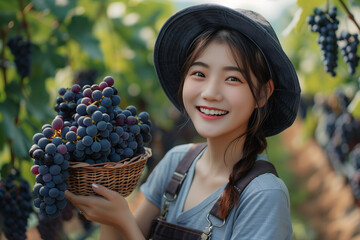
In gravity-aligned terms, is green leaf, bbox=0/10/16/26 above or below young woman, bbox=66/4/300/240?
above

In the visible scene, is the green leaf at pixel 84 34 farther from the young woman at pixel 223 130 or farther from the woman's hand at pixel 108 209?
the woman's hand at pixel 108 209

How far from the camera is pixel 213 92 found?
1.35 meters

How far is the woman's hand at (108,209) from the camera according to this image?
1223mm

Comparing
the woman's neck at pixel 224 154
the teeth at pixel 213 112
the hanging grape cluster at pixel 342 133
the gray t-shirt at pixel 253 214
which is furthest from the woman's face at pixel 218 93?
the hanging grape cluster at pixel 342 133

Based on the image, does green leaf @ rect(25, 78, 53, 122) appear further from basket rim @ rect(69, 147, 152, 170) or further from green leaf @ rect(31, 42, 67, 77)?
basket rim @ rect(69, 147, 152, 170)

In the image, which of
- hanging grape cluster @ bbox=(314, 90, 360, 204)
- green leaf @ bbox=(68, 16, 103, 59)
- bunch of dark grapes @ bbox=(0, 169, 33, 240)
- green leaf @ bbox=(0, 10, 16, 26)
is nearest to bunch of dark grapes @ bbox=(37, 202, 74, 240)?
bunch of dark grapes @ bbox=(0, 169, 33, 240)

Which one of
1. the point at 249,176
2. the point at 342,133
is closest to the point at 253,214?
the point at 249,176

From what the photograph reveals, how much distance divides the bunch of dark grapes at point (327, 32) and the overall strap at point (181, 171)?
1.90 feet

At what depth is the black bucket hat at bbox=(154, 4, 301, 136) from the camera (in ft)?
4.43

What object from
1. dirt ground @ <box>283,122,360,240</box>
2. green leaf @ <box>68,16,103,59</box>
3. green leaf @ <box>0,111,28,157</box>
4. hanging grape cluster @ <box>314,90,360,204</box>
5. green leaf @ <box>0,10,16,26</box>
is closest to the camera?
green leaf @ <box>0,111,28,157</box>

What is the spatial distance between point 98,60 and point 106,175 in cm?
226

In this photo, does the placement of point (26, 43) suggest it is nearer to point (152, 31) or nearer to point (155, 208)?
point (155, 208)

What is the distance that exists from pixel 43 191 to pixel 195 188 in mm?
614

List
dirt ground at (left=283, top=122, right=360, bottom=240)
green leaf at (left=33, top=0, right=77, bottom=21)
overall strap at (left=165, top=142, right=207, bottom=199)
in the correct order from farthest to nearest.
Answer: dirt ground at (left=283, top=122, right=360, bottom=240), green leaf at (left=33, top=0, right=77, bottom=21), overall strap at (left=165, top=142, right=207, bottom=199)
